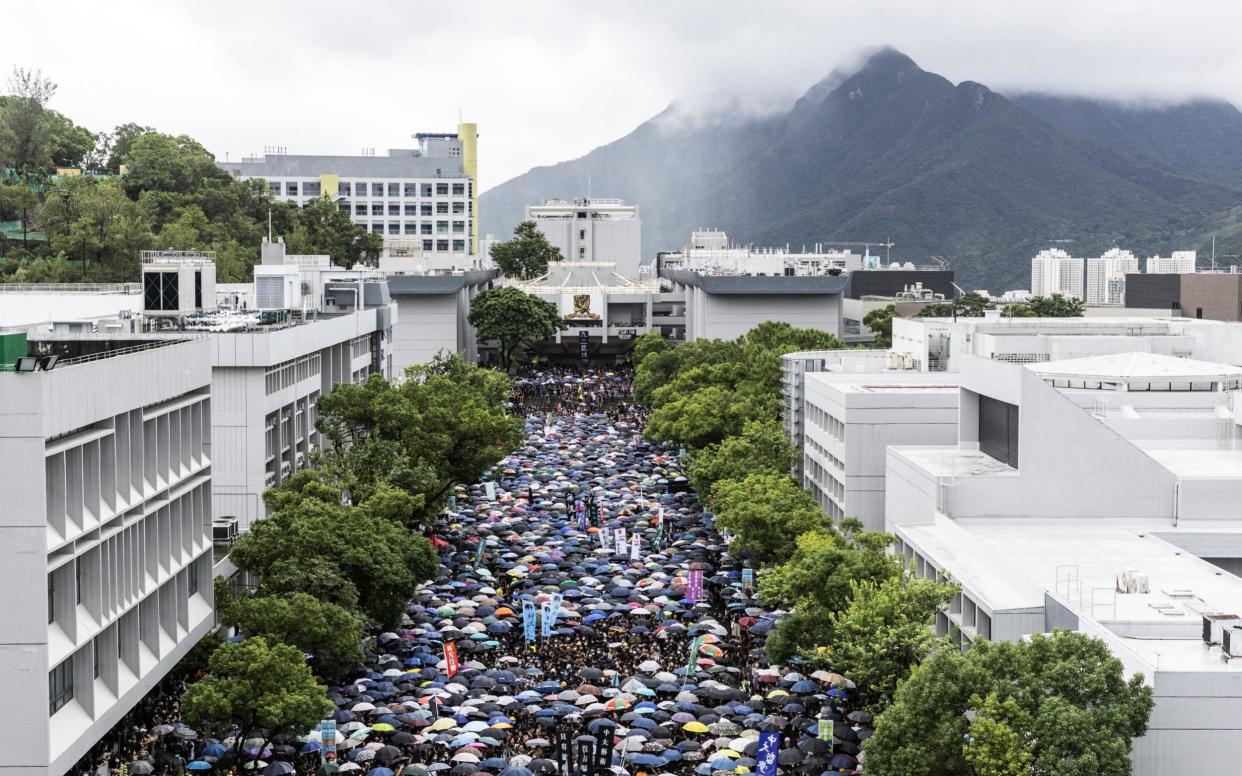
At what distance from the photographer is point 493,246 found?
186750 millimetres

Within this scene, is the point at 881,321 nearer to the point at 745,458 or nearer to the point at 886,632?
the point at 745,458

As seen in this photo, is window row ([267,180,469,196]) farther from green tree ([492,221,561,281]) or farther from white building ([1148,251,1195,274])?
white building ([1148,251,1195,274])

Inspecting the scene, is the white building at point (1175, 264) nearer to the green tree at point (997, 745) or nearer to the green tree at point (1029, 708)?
the green tree at point (1029, 708)

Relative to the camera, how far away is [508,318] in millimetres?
126688

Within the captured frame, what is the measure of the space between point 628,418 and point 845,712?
64.3m

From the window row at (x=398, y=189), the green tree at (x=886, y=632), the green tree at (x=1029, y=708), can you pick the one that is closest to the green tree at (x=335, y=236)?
the window row at (x=398, y=189)

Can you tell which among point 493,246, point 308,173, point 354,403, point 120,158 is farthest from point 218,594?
point 493,246

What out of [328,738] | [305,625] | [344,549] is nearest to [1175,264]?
[344,549]

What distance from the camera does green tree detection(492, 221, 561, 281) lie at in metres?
178

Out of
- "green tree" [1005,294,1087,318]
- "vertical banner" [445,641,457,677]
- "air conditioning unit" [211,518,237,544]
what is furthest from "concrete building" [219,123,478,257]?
"vertical banner" [445,641,457,677]

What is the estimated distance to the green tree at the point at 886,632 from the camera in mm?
32219

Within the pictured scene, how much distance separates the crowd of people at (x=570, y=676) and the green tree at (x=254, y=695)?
1208mm

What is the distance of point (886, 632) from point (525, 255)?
5848 inches

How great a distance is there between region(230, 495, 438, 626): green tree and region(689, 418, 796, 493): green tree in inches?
718
